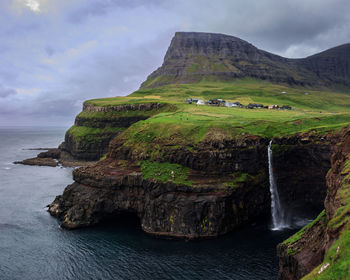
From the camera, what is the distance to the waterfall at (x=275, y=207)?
6153 centimetres

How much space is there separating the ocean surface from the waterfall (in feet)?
12.6

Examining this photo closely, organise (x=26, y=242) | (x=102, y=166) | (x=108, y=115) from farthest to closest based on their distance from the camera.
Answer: (x=108, y=115), (x=102, y=166), (x=26, y=242)

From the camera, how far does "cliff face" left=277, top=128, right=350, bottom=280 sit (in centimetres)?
1881

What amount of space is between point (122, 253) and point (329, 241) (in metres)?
37.8

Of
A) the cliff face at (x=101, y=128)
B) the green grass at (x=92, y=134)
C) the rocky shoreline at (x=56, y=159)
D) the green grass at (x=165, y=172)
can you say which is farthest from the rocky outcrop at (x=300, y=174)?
the rocky shoreline at (x=56, y=159)

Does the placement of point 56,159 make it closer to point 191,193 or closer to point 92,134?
point 92,134

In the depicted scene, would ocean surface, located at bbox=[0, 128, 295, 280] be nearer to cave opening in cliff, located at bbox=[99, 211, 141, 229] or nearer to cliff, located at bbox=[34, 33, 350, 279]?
cave opening in cliff, located at bbox=[99, 211, 141, 229]

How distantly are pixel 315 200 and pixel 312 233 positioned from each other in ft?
125

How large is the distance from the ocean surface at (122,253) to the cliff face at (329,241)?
1292cm

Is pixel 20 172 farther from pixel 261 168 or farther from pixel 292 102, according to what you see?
Result: pixel 292 102

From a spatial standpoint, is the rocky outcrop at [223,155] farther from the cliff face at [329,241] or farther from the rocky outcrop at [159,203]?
the cliff face at [329,241]

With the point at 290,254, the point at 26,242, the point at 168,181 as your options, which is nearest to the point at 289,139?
the point at 168,181

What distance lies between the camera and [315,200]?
64875 mm

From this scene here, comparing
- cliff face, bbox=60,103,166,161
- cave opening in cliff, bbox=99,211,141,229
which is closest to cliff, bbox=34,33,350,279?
cave opening in cliff, bbox=99,211,141,229
